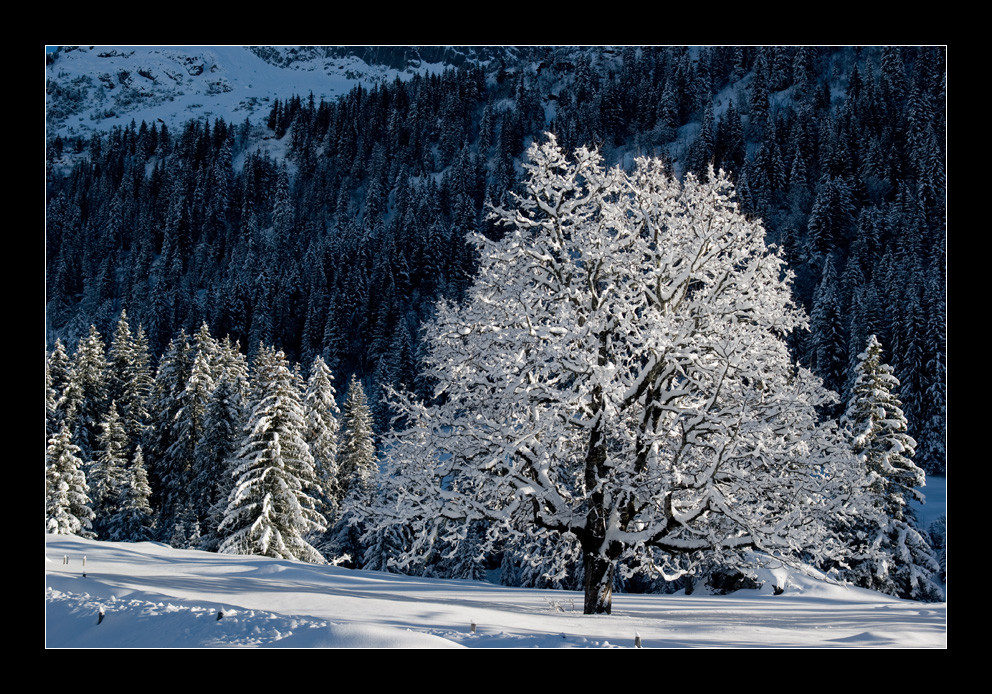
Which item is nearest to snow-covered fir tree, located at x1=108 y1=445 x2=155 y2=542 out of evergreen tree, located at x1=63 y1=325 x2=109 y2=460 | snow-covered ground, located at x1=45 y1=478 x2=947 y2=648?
evergreen tree, located at x1=63 y1=325 x2=109 y2=460

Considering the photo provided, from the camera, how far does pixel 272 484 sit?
31.6 m

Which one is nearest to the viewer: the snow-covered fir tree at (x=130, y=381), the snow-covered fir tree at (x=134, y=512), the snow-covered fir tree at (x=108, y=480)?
the snow-covered fir tree at (x=134, y=512)

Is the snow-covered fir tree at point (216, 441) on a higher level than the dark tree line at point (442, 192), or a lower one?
lower

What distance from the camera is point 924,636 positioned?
10016 millimetres

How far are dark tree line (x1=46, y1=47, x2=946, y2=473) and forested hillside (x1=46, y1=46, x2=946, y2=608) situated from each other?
0.49 meters

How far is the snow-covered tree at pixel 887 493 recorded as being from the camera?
965 inches

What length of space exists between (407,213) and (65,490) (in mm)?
95043

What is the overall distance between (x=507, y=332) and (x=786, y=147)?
129m

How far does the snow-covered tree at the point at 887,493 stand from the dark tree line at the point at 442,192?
61.8 feet

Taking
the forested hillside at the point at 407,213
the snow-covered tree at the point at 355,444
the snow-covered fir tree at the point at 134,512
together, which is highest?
the forested hillside at the point at 407,213

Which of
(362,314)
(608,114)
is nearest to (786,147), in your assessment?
(608,114)

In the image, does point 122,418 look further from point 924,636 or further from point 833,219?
point 833,219

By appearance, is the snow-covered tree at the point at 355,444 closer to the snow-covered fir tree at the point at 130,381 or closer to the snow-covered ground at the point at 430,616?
the snow-covered fir tree at the point at 130,381

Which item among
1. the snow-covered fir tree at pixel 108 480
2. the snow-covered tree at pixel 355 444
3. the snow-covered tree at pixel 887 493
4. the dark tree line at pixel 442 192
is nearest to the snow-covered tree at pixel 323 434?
the snow-covered tree at pixel 355 444
